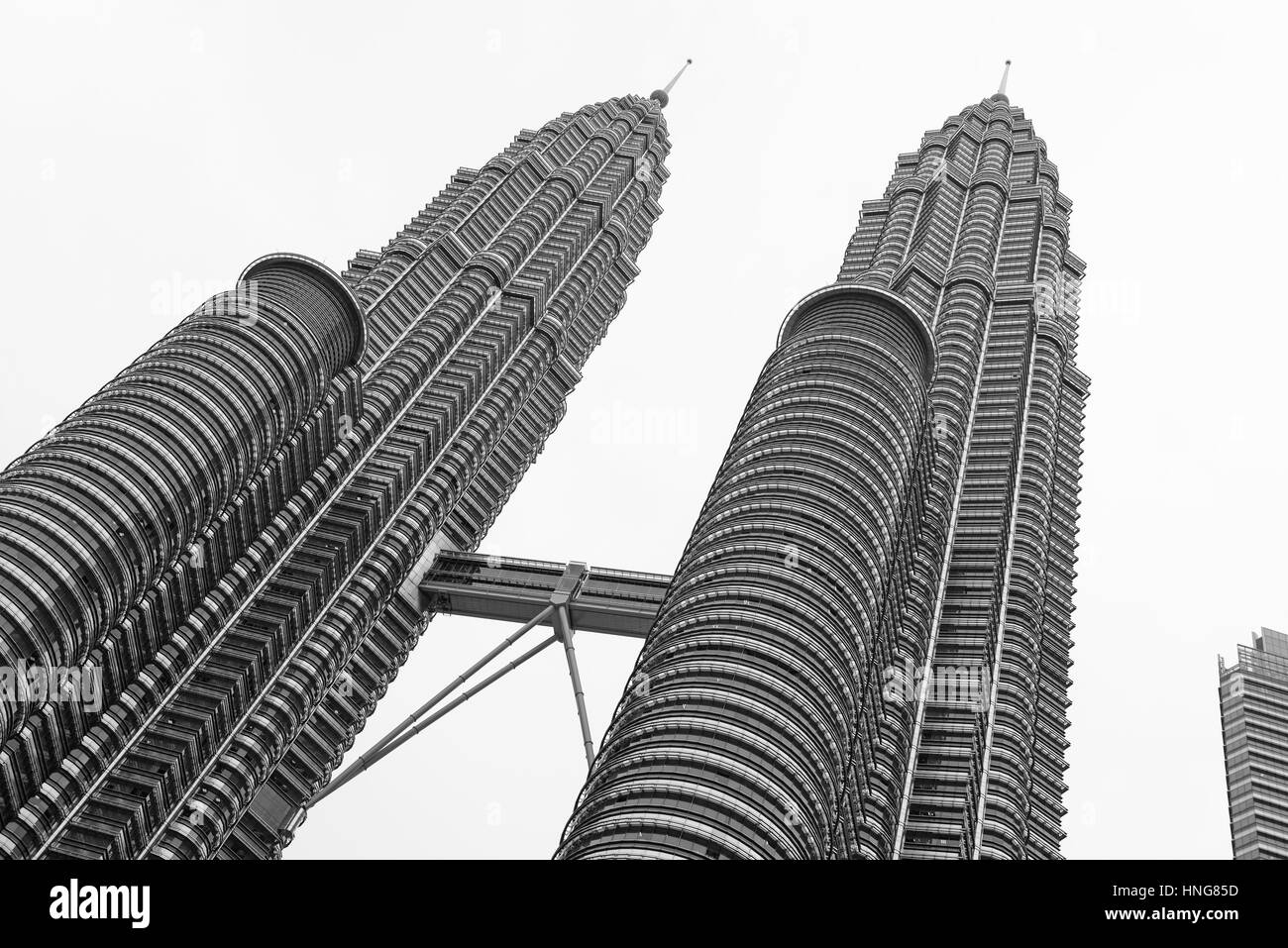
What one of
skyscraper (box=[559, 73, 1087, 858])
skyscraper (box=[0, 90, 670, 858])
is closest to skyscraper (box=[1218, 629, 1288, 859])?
skyscraper (box=[559, 73, 1087, 858])

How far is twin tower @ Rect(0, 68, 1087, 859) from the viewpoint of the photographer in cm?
10156

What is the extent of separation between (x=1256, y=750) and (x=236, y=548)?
11730 centimetres

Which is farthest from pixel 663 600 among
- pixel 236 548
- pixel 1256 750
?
pixel 1256 750

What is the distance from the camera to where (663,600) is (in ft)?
445

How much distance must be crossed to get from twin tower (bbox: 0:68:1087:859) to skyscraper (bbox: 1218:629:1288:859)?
37475mm

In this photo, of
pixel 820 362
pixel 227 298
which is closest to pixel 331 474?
pixel 227 298

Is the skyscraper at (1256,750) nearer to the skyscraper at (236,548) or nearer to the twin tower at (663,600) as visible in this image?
the twin tower at (663,600)

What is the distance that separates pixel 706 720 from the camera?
97.0 meters

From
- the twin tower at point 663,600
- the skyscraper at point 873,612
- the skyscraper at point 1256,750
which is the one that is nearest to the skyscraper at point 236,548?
the twin tower at point 663,600

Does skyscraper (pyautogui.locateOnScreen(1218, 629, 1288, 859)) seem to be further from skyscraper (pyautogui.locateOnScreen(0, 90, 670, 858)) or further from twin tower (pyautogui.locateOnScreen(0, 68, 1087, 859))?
skyscraper (pyautogui.locateOnScreen(0, 90, 670, 858))

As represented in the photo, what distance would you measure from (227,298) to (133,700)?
36.3 m

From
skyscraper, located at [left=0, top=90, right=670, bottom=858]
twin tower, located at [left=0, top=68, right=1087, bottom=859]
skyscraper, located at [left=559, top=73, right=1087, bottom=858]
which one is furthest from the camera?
skyscraper, located at [left=0, top=90, right=670, bottom=858]
